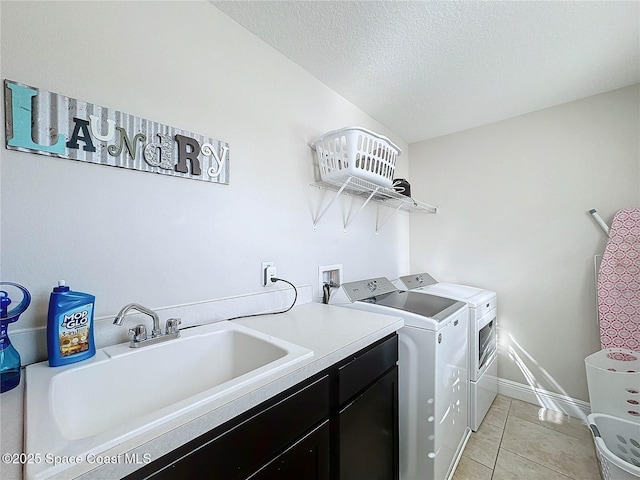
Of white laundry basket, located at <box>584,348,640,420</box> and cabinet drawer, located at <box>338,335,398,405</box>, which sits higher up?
cabinet drawer, located at <box>338,335,398,405</box>

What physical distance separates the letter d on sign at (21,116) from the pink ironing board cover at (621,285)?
320 centimetres

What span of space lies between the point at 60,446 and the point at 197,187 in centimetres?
98

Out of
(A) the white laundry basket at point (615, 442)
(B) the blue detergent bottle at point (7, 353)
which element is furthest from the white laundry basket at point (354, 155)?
(A) the white laundry basket at point (615, 442)

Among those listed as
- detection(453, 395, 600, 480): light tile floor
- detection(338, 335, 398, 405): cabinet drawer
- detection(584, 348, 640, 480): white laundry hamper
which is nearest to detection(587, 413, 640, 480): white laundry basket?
detection(584, 348, 640, 480): white laundry hamper

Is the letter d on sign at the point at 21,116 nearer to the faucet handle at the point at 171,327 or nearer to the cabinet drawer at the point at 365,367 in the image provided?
the faucet handle at the point at 171,327

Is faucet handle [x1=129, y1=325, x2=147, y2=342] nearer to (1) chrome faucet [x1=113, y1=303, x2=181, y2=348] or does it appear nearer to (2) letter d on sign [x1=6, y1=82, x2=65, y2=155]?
(1) chrome faucet [x1=113, y1=303, x2=181, y2=348]

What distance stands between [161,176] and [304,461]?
3.90 feet

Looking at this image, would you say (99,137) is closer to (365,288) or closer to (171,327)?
(171,327)

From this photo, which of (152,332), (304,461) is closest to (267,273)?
(152,332)

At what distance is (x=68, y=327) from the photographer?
807 millimetres

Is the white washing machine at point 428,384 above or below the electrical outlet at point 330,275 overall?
below

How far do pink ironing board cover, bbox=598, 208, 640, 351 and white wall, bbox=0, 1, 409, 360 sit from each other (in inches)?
81.8

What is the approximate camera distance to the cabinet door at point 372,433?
40.2 inches

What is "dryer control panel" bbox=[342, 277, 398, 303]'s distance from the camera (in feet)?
5.90
